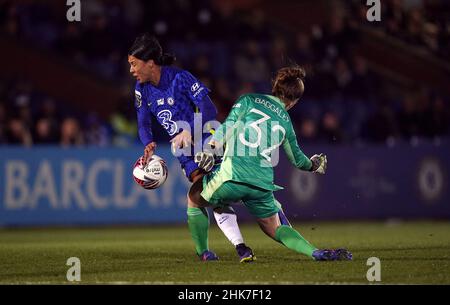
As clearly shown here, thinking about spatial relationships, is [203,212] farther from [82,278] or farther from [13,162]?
[13,162]

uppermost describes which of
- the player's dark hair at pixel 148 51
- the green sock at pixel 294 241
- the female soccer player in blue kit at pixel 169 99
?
the player's dark hair at pixel 148 51

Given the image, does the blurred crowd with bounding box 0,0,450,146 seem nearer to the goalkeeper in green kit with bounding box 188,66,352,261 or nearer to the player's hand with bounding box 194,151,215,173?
the goalkeeper in green kit with bounding box 188,66,352,261

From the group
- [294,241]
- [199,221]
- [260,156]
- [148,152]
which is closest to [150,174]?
[148,152]

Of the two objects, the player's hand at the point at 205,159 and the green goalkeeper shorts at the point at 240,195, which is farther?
the green goalkeeper shorts at the point at 240,195

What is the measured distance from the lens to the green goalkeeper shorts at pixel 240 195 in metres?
8.59

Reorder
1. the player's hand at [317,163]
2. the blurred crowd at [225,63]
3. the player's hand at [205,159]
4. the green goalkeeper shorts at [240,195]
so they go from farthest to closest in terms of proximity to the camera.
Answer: the blurred crowd at [225,63] < the player's hand at [317,163] < the green goalkeeper shorts at [240,195] < the player's hand at [205,159]

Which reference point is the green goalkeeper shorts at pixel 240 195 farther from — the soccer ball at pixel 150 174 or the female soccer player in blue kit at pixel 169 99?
the soccer ball at pixel 150 174

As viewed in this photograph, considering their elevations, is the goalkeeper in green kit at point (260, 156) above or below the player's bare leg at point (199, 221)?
above

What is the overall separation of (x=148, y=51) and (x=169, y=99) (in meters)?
0.51

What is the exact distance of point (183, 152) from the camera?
30.5ft

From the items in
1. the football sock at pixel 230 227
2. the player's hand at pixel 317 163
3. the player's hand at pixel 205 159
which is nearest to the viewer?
the player's hand at pixel 205 159

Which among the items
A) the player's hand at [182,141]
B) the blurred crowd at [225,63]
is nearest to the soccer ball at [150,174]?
the player's hand at [182,141]

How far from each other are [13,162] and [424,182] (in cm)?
716

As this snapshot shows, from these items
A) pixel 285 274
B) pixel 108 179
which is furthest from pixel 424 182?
pixel 285 274
